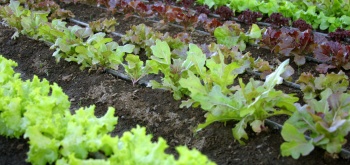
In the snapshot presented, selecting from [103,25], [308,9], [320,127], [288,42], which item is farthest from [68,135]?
[308,9]

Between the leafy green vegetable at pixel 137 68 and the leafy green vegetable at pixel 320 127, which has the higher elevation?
the leafy green vegetable at pixel 320 127

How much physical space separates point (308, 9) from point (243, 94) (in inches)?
109

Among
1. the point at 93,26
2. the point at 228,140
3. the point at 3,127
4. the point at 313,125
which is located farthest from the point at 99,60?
the point at 313,125

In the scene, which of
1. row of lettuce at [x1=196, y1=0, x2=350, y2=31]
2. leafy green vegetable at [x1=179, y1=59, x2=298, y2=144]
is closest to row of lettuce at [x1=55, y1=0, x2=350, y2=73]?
row of lettuce at [x1=196, y1=0, x2=350, y2=31]

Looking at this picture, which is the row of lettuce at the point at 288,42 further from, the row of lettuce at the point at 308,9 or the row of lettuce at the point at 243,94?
the row of lettuce at the point at 308,9

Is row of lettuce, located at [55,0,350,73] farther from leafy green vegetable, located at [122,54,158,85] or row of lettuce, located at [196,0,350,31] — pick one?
row of lettuce, located at [196,0,350,31]

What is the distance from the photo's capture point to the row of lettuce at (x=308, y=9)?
4.98 m

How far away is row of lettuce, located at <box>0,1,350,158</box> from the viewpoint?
2432 mm

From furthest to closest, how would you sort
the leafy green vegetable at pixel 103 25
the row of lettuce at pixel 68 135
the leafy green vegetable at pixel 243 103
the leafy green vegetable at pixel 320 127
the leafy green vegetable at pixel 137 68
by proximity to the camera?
the leafy green vegetable at pixel 103 25
the leafy green vegetable at pixel 137 68
the leafy green vegetable at pixel 243 103
the leafy green vegetable at pixel 320 127
the row of lettuce at pixel 68 135

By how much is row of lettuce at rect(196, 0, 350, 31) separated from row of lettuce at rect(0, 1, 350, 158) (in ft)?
5.51

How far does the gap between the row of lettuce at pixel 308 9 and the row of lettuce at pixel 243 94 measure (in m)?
1.68

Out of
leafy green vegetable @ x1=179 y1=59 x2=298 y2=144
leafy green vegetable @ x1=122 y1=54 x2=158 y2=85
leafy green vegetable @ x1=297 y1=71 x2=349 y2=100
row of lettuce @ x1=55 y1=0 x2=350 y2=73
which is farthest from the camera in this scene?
row of lettuce @ x1=55 y1=0 x2=350 y2=73

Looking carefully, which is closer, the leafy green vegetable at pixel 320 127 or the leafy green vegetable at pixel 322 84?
the leafy green vegetable at pixel 320 127

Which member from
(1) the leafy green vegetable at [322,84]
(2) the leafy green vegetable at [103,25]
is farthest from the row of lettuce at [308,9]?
(1) the leafy green vegetable at [322,84]
